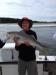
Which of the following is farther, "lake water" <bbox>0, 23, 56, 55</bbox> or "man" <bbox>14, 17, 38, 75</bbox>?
"lake water" <bbox>0, 23, 56, 55</bbox>

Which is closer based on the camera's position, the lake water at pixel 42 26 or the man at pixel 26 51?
the man at pixel 26 51

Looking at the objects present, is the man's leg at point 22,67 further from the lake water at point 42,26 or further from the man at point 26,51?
the lake water at point 42,26

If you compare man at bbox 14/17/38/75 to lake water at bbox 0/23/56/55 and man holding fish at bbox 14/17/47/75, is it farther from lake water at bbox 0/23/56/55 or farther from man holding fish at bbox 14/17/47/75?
lake water at bbox 0/23/56/55

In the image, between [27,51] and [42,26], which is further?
[42,26]

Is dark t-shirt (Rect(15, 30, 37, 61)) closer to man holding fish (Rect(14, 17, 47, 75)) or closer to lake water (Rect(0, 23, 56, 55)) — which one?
man holding fish (Rect(14, 17, 47, 75))

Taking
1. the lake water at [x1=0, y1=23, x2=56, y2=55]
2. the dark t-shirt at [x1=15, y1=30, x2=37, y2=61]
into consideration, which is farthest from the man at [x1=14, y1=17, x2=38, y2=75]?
the lake water at [x1=0, y1=23, x2=56, y2=55]

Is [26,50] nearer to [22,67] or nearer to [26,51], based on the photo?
[26,51]

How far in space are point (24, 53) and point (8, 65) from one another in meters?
0.90

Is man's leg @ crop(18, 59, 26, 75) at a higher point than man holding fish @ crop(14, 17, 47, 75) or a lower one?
lower

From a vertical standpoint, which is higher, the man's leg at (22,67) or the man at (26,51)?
the man at (26,51)

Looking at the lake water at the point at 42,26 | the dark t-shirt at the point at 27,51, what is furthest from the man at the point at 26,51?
the lake water at the point at 42,26

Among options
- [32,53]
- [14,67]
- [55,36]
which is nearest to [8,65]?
[14,67]

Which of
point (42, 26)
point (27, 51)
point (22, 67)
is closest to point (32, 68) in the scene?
point (22, 67)

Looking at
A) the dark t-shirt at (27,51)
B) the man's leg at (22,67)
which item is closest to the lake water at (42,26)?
the dark t-shirt at (27,51)
